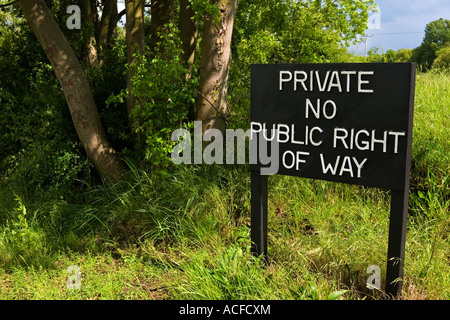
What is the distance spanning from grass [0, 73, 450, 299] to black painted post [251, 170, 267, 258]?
0.15 m

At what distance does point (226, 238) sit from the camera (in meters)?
4.51

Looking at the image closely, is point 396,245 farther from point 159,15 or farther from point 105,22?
point 105,22

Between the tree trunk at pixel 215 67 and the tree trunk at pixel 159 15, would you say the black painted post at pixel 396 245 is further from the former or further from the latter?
the tree trunk at pixel 159 15

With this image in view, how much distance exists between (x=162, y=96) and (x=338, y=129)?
2533 millimetres

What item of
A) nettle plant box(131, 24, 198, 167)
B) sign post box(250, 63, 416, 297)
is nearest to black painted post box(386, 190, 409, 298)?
sign post box(250, 63, 416, 297)

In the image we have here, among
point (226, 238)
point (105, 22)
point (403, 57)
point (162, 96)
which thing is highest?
point (403, 57)

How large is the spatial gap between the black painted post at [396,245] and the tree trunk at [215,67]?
2.74 metres

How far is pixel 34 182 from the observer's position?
6.74 m

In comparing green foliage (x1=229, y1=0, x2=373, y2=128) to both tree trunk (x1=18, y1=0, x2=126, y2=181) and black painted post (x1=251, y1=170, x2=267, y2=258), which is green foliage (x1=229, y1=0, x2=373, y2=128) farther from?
black painted post (x1=251, y1=170, x2=267, y2=258)

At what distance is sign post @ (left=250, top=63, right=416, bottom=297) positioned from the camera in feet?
10.5

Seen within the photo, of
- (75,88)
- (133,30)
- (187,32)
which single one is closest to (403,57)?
(187,32)

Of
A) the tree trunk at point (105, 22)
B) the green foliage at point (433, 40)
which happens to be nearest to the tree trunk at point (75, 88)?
the tree trunk at point (105, 22)

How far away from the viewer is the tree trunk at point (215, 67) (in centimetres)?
538
